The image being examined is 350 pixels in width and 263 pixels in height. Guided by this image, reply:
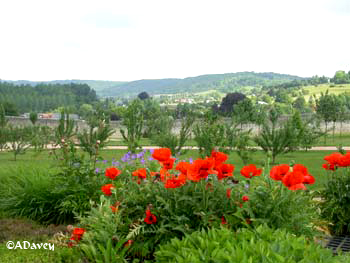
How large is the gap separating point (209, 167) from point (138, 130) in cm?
1608

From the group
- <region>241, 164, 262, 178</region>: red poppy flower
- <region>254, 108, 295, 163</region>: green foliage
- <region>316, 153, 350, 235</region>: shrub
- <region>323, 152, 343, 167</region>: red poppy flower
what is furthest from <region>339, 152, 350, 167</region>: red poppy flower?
<region>254, 108, 295, 163</region>: green foliage

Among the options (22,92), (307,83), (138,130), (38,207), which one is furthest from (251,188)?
(307,83)

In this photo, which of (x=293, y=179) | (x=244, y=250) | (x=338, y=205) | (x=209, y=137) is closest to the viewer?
(x=244, y=250)

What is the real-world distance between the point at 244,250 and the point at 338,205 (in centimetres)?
363

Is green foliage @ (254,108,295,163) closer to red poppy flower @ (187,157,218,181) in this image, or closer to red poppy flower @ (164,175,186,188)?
red poppy flower @ (164,175,186,188)

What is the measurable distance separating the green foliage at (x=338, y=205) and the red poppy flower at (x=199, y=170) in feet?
8.85

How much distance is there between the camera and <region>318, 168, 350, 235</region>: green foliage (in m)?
5.88

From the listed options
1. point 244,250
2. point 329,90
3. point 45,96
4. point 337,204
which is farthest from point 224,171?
point 45,96

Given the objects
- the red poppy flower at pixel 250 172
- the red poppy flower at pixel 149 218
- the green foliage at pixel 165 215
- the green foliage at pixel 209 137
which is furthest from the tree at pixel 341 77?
the red poppy flower at pixel 149 218

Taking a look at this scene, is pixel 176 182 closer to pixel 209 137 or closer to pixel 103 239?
pixel 103 239

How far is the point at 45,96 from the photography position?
142 metres

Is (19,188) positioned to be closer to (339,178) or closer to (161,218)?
(161,218)

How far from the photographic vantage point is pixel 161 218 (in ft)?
13.7

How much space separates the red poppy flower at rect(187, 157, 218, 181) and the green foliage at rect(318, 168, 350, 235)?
270 centimetres
